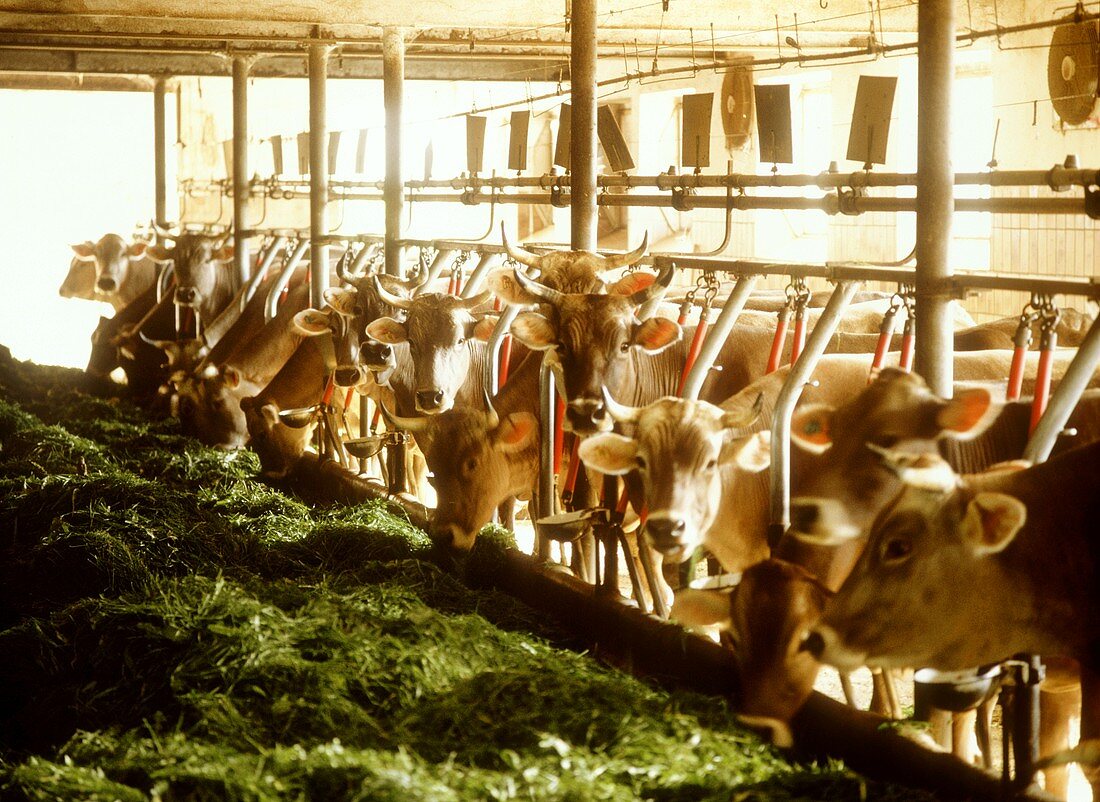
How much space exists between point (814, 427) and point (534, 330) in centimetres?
169

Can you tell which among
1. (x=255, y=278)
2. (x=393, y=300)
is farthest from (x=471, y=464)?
(x=255, y=278)

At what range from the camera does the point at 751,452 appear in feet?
13.1

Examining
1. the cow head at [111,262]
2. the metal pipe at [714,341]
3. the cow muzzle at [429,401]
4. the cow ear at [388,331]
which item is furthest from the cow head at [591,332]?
the cow head at [111,262]

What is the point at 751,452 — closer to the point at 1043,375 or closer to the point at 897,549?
the point at 1043,375

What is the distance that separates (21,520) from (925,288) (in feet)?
14.3

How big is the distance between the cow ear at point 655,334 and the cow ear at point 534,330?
1.04 feet

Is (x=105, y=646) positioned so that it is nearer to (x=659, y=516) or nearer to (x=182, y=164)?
(x=659, y=516)

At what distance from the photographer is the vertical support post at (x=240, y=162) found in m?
11.1

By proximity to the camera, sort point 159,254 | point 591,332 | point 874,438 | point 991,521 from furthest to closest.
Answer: point 159,254, point 591,332, point 874,438, point 991,521

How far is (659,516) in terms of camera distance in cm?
374

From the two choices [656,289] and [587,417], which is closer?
[587,417]

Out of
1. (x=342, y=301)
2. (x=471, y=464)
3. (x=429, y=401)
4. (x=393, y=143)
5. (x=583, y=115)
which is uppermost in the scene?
(x=393, y=143)

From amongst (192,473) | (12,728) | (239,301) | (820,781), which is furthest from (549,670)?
(239,301)

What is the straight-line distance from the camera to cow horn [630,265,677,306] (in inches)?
195
